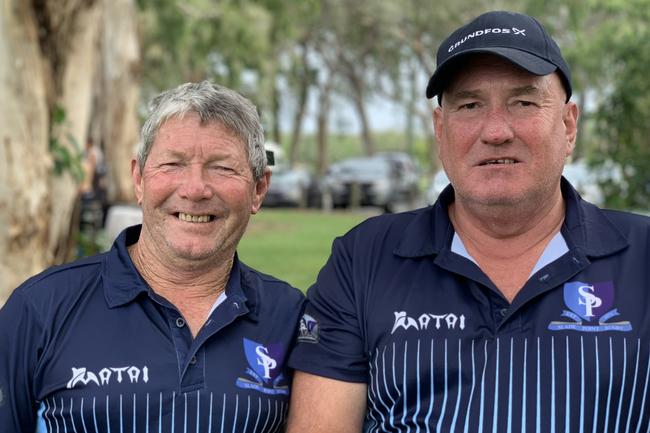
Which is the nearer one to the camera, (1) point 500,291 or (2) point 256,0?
(1) point 500,291

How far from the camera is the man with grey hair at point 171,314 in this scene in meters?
2.99

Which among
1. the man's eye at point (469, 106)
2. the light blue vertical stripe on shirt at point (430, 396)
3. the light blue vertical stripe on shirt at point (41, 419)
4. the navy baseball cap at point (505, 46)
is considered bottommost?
the light blue vertical stripe on shirt at point (41, 419)

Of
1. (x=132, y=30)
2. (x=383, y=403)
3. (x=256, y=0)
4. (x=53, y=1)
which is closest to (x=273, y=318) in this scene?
(x=383, y=403)

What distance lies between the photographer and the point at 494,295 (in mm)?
2953

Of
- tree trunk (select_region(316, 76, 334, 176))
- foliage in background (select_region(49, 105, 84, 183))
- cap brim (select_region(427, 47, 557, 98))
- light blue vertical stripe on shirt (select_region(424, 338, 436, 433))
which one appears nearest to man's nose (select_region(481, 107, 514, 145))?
cap brim (select_region(427, 47, 557, 98))

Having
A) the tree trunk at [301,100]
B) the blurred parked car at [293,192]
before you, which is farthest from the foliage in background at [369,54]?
the blurred parked car at [293,192]

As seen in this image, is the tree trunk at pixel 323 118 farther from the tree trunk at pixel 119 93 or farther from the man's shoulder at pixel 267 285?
the man's shoulder at pixel 267 285

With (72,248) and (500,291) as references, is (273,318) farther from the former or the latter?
(72,248)

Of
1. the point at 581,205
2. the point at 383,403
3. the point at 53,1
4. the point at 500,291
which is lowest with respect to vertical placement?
the point at 383,403

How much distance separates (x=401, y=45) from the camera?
42031mm

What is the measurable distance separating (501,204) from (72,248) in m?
6.01

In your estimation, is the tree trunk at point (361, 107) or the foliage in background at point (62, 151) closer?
the foliage in background at point (62, 151)

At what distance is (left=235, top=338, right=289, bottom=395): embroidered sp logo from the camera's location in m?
3.12

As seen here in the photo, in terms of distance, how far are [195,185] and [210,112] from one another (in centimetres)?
25
